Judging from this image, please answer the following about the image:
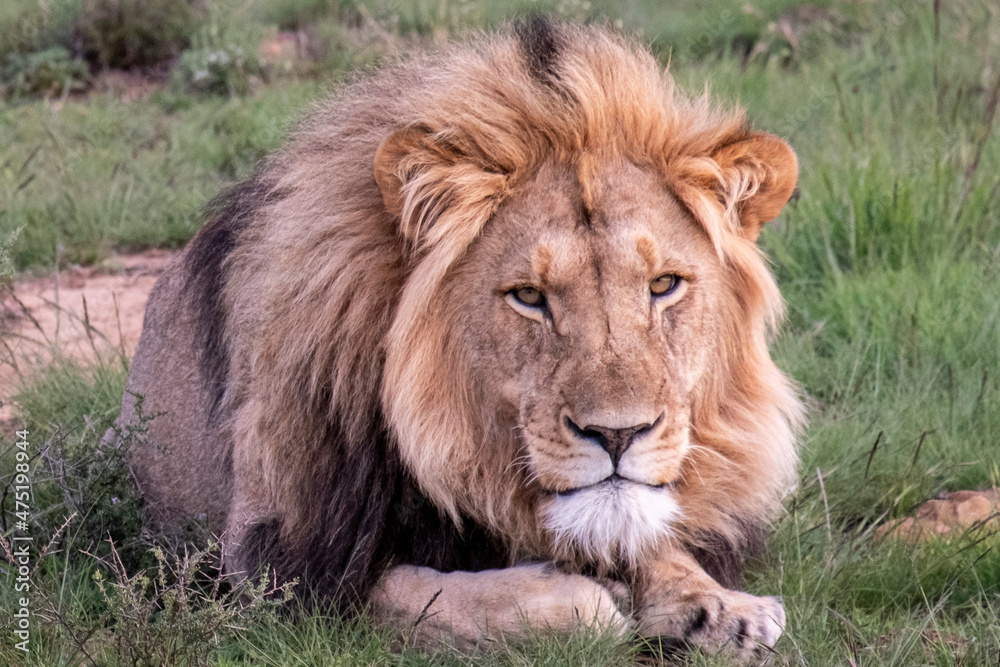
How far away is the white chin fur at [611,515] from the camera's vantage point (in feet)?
8.13

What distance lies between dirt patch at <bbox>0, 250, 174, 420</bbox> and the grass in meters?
0.15

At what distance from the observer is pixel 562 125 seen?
267 cm

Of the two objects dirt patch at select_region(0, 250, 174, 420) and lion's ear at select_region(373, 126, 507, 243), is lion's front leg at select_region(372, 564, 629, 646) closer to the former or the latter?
lion's ear at select_region(373, 126, 507, 243)

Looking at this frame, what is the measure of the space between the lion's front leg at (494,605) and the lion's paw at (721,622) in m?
0.11

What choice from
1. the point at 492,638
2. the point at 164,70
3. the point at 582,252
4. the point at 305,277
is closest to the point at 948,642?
the point at 492,638

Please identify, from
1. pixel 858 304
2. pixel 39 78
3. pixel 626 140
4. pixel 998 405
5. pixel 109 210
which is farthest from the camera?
pixel 39 78

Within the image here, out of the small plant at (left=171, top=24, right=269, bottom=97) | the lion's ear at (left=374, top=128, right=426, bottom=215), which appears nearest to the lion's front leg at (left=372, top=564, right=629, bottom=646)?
the lion's ear at (left=374, top=128, right=426, bottom=215)

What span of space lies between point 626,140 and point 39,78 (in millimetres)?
6668

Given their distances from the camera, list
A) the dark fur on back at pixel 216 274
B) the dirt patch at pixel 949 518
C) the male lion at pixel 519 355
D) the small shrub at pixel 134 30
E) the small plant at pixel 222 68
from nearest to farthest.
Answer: the male lion at pixel 519 355
the dark fur on back at pixel 216 274
the dirt patch at pixel 949 518
the small plant at pixel 222 68
the small shrub at pixel 134 30

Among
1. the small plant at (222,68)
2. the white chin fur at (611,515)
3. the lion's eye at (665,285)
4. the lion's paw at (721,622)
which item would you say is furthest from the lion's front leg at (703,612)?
the small plant at (222,68)

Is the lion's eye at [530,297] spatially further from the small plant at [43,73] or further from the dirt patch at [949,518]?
the small plant at [43,73]

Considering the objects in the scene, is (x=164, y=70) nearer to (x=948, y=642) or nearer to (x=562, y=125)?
(x=562, y=125)

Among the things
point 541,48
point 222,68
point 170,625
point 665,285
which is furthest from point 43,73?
point 665,285

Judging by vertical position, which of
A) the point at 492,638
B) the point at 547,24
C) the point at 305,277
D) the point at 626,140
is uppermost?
the point at 547,24
